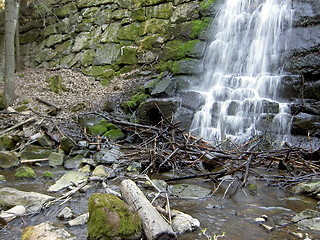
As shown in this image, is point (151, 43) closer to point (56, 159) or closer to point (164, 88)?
point (164, 88)

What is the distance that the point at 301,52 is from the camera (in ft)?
29.9

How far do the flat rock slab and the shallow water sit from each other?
0.18 metres

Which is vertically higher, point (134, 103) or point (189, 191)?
point (134, 103)

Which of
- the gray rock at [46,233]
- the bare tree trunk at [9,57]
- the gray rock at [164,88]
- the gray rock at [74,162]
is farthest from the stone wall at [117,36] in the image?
the gray rock at [46,233]

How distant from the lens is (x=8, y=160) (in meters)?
6.04

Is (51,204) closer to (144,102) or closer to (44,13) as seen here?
(144,102)

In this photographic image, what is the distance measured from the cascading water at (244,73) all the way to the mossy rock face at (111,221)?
18.0 feet

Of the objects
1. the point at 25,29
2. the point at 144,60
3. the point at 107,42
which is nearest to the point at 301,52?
the point at 144,60

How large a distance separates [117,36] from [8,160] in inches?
424

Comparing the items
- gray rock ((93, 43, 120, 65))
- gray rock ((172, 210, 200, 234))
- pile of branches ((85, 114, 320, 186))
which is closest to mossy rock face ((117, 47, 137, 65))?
gray rock ((93, 43, 120, 65))

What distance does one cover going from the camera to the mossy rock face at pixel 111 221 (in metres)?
2.59

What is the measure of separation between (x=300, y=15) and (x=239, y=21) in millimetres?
2424

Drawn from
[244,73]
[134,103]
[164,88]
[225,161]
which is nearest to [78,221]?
[225,161]

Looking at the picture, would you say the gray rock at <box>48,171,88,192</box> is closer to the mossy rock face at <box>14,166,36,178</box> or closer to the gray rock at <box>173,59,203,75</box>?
the mossy rock face at <box>14,166,36,178</box>
